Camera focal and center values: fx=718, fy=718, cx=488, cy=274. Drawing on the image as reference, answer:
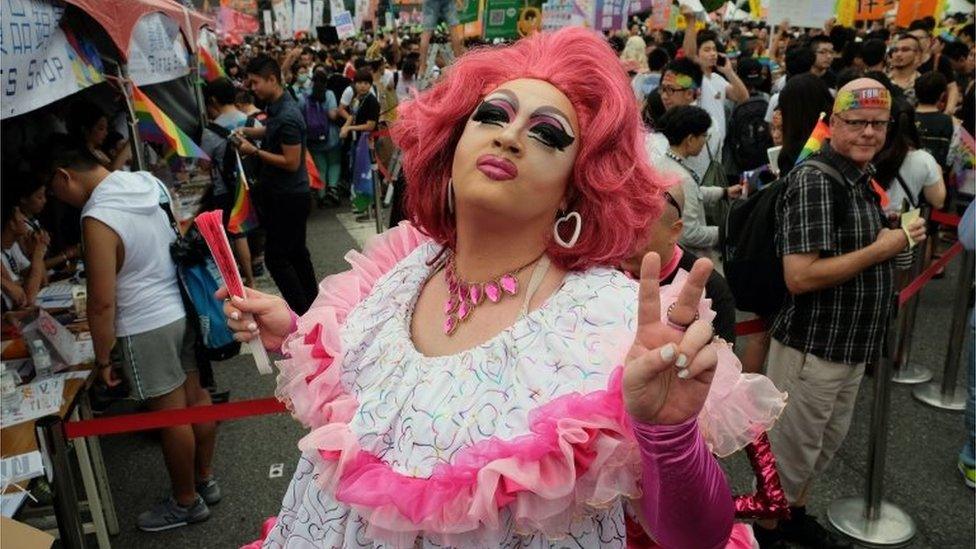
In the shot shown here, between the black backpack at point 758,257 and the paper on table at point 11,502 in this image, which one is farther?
the black backpack at point 758,257

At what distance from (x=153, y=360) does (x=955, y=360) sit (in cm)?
448

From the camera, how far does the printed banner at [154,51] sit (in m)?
5.30

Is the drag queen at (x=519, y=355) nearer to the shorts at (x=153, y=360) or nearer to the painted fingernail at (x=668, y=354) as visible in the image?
the painted fingernail at (x=668, y=354)

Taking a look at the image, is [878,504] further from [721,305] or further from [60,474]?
[60,474]

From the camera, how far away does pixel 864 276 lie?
108 inches

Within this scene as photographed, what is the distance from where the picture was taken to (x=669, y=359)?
1.02 m

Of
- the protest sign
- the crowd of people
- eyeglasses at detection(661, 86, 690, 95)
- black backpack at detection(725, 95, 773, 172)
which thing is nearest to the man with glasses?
the crowd of people

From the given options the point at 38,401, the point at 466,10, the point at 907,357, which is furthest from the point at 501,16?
the point at 38,401

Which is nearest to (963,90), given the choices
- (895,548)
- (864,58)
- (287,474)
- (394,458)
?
(864,58)

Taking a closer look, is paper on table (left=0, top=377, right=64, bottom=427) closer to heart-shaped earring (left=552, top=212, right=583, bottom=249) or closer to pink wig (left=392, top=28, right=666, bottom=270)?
pink wig (left=392, top=28, right=666, bottom=270)

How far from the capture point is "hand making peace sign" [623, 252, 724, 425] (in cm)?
103

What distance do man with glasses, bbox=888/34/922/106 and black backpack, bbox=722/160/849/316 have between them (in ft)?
14.2

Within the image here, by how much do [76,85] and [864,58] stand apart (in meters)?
6.65

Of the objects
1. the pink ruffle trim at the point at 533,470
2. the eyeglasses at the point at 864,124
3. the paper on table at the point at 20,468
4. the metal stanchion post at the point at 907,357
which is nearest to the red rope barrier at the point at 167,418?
the paper on table at the point at 20,468
